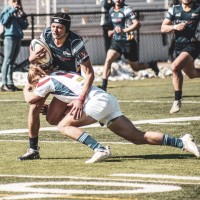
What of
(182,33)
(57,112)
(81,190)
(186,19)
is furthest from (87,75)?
(182,33)

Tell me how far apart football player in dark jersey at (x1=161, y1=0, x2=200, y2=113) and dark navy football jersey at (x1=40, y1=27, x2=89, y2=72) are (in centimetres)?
598

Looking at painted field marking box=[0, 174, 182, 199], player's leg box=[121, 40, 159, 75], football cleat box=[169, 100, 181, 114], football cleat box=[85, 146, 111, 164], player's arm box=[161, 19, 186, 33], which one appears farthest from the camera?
player's leg box=[121, 40, 159, 75]

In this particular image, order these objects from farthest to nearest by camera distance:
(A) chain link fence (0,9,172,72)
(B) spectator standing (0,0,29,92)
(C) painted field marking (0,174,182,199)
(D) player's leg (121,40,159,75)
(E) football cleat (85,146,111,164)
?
(A) chain link fence (0,9,172,72) → (B) spectator standing (0,0,29,92) → (D) player's leg (121,40,159,75) → (E) football cleat (85,146,111,164) → (C) painted field marking (0,174,182,199)

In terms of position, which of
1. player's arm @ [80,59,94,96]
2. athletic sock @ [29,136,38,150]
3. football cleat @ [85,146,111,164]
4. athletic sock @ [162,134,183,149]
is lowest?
athletic sock @ [29,136,38,150]

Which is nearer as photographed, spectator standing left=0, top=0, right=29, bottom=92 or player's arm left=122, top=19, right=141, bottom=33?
player's arm left=122, top=19, right=141, bottom=33

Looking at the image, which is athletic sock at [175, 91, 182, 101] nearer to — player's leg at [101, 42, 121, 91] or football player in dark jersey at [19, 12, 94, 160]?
player's leg at [101, 42, 121, 91]

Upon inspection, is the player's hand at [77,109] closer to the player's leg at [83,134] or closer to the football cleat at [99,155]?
the player's leg at [83,134]

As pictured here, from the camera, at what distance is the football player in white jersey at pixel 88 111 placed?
11273mm

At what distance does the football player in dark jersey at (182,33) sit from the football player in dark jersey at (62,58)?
5.94 meters

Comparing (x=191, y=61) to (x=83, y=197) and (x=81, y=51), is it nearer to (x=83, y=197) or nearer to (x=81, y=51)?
(x=81, y=51)

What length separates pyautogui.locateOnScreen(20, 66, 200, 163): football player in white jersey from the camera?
37.0 feet

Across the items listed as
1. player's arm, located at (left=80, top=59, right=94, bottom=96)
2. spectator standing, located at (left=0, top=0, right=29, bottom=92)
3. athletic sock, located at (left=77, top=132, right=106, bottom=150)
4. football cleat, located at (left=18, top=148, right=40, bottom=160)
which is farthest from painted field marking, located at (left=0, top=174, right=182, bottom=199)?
spectator standing, located at (left=0, top=0, right=29, bottom=92)

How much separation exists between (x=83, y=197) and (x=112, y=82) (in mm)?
16613

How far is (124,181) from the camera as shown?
976cm
